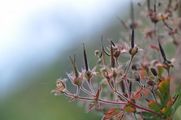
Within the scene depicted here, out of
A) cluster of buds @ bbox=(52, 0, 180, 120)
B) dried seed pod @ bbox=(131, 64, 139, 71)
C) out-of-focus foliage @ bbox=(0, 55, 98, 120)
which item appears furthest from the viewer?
out-of-focus foliage @ bbox=(0, 55, 98, 120)

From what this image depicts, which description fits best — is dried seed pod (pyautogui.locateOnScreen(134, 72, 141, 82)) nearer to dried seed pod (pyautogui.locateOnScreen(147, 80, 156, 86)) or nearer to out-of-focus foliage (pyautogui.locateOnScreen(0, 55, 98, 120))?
dried seed pod (pyautogui.locateOnScreen(147, 80, 156, 86))

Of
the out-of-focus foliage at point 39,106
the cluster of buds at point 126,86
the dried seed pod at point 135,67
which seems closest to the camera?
the cluster of buds at point 126,86

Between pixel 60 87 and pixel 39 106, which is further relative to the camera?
pixel 39 106

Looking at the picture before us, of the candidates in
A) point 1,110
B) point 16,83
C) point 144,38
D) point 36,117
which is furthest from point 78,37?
point 144,38

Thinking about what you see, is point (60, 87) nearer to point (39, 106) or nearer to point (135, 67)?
point (135, 67)

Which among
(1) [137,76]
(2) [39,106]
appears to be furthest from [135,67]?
(2) [39,106]

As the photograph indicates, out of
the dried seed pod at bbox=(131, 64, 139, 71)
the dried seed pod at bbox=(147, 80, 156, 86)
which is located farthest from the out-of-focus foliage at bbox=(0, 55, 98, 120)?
the dried seed pod at bbox=(147, 80, 156, 86)

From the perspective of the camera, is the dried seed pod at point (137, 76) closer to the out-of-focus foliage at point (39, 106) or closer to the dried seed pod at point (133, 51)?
A: the dried seed pod at point (133, 51)

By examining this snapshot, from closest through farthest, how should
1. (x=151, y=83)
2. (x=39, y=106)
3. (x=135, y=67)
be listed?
(x=151, y=83) < (x=135, y=67) < (x=39, y=106)

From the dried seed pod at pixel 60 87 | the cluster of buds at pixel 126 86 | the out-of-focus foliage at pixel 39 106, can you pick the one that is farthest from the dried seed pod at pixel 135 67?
the out-of-focus foliage at pixel 39 106
